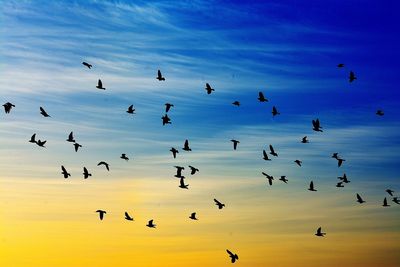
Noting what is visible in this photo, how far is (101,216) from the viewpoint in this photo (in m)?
104

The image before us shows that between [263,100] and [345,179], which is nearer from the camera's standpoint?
[263,100]

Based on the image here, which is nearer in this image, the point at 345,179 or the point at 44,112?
the point at 44,112

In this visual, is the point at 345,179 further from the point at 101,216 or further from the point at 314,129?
the point at 101,216

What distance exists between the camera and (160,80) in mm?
101000

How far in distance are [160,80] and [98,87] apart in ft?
27.0

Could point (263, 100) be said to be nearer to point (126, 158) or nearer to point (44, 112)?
point (126, 158)

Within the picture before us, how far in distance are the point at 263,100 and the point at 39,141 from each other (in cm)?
3071

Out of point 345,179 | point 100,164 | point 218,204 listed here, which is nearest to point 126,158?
point 100,164

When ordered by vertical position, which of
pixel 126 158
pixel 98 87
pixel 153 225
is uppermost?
pixel 98 87

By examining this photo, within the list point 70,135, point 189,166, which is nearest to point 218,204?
point 189,166

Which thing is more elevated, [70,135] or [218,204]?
[70,135]

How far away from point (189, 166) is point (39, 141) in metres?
20.6

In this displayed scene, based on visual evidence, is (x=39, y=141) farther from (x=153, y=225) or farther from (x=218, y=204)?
(x=218, y=204)

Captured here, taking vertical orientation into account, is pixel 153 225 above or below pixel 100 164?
below
